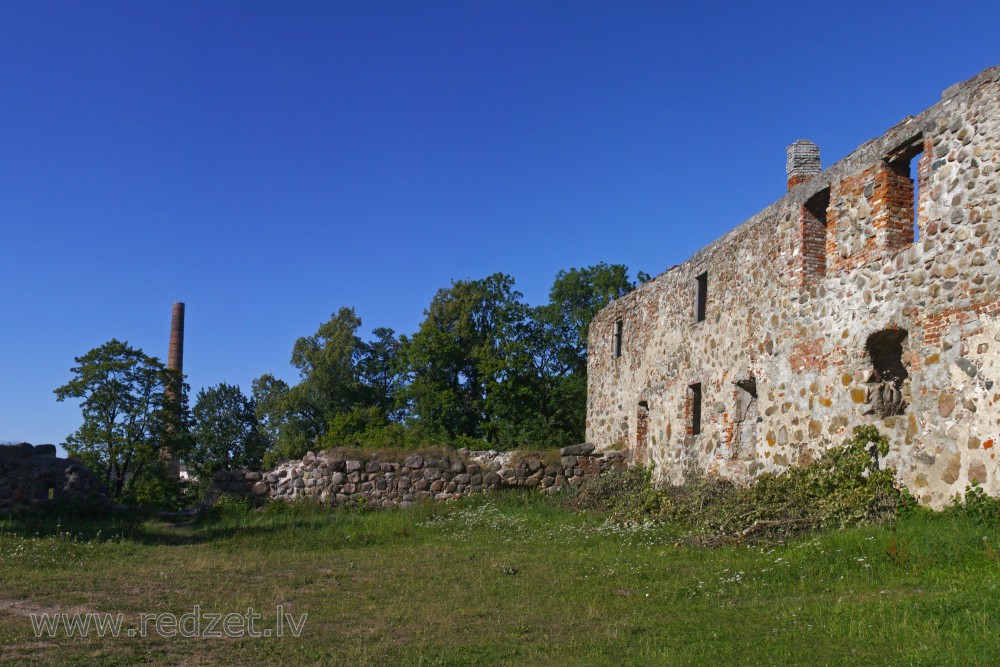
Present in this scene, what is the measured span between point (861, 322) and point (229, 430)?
4052cm

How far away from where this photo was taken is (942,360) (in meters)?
9.07

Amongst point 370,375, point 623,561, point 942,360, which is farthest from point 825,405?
point 370,375

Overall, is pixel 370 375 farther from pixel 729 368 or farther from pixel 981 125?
pixel 981 125

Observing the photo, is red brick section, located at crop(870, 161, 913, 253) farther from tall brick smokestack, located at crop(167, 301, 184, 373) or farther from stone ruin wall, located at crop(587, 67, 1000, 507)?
tall brick smokestack, located at crop(167, 301, 184, 373)

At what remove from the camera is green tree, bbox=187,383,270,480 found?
42.9 meters

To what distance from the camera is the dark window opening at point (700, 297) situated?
15.4m

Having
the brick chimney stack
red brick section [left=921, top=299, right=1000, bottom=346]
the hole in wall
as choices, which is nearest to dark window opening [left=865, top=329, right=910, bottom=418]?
red brick section [left=921, top=299, right=1000, bottom=346]

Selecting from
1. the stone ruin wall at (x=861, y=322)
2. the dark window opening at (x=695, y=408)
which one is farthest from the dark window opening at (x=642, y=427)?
the dark window opening at (x=695, y=408)

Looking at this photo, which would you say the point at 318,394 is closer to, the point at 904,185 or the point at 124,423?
the point at 124,423

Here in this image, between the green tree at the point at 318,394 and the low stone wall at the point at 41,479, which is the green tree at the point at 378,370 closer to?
the green tree at the point at 318,394

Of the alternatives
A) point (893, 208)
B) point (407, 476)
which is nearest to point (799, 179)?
point (893, 208)

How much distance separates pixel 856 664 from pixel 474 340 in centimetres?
2911
